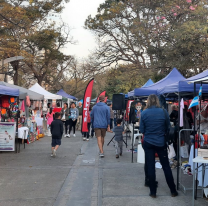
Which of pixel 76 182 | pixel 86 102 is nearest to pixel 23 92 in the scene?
pixel 86 102

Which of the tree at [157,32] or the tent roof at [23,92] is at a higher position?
the tree at [157,32]

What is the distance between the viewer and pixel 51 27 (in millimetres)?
26406

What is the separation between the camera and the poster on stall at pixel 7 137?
978 centimetres

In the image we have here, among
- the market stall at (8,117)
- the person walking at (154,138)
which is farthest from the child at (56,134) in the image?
the person walking at (154,138)

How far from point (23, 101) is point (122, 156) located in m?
5.62

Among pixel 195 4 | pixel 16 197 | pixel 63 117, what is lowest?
pixel 16 197

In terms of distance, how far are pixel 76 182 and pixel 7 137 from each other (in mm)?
4392

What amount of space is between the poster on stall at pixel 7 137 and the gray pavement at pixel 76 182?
10.5 inches

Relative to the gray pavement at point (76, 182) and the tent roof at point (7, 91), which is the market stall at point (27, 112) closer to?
the tent roof at point (7, 91)

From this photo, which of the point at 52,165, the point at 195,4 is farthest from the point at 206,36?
the point at 52,165

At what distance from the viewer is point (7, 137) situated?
980cm

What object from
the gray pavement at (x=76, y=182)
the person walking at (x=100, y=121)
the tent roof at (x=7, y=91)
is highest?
the tent roof at (x=7, y=91)

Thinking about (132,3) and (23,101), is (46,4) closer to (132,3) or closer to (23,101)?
(132,3)

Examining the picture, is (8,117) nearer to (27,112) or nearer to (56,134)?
(56,134)
